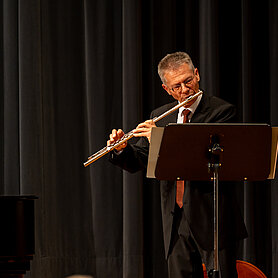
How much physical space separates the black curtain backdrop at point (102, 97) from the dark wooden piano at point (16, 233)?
1.50m

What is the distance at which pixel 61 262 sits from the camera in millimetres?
3506

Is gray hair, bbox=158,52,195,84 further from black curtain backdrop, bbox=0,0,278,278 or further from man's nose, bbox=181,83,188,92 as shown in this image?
black curtain backdrop, bbox=0,0,278,278

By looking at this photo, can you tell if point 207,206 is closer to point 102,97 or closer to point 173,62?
point 173,62

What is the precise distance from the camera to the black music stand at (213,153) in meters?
2.10

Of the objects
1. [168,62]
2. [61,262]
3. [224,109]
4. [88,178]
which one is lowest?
[61,262]

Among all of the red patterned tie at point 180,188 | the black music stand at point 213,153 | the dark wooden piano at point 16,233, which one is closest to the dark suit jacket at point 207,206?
the red patterned tie at point 180,188

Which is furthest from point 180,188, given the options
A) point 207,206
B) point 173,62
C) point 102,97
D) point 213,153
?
point 102,97

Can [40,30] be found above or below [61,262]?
above

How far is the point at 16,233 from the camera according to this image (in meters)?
1.90

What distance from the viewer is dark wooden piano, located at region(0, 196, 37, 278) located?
6.15 ft

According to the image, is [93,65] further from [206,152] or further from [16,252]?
[16,252]

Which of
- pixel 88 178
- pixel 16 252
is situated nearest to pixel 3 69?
pixel 88 178

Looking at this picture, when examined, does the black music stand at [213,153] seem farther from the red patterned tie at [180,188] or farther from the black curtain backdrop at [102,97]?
the black curtain backdrop at [102,97]

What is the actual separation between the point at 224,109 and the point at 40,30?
5.53 feet
